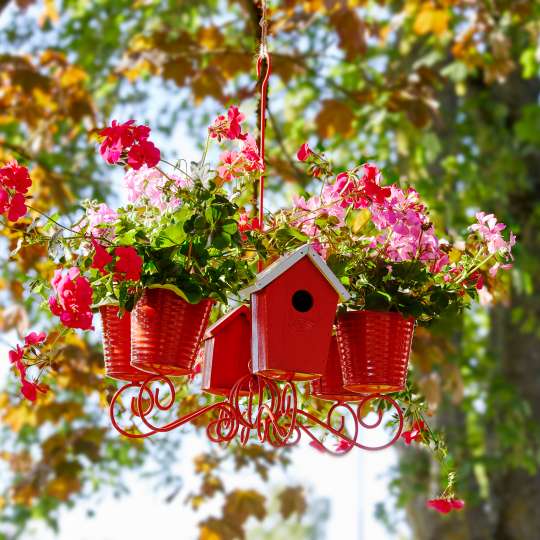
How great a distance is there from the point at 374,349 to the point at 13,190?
0.87 meters

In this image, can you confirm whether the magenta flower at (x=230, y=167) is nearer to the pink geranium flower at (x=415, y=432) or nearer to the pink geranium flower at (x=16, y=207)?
the pink geranium flower at (x=16, y=207)

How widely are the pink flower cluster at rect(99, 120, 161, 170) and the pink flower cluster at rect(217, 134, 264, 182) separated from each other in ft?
0.84

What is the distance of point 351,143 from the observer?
921cm

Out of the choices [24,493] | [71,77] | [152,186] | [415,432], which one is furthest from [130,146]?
[24,493]

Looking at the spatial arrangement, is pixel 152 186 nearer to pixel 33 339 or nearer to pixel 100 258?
pixel 100 258

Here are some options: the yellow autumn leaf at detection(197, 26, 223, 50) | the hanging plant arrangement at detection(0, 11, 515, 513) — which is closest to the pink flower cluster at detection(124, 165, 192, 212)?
the hanging plant arrangement at detection(0, 11, 515, 513)

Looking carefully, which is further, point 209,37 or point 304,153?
point 209,37

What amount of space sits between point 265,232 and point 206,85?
11.4 ft

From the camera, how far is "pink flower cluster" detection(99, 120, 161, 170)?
1.91 meters

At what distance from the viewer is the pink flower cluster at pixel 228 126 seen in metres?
2.16

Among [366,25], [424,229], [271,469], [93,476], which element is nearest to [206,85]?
[366,25]

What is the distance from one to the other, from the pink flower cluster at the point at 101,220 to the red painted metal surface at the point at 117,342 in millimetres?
177

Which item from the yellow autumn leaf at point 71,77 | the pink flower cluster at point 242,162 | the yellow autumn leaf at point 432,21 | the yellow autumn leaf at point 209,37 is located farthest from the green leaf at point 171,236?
the yellow autumn leaf at point 432,21

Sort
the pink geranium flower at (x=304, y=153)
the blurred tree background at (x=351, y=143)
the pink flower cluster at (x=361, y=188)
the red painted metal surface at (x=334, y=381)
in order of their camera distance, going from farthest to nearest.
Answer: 1. the blurred tree background at (x=351, y=143)
2. the red painted metal surface at (x=334, y=381)
3. the pink geranium flower at (x=304, y=153)
4. the pink flower cluster at (x=361, y=188)
